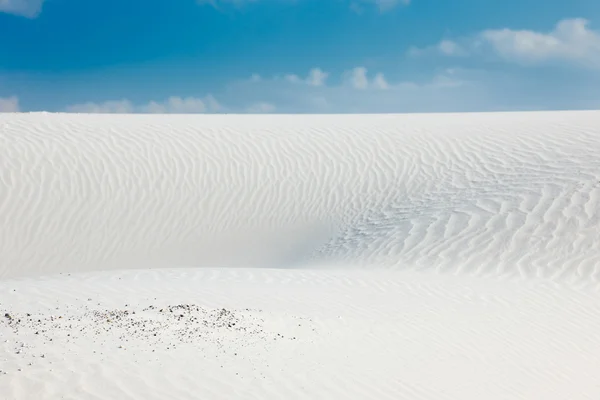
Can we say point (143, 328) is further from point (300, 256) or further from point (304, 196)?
point (304, 196)

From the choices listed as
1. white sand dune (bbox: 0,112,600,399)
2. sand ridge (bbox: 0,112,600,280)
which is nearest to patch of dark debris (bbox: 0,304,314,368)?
white sand dune (bbox: 0,112,600,399)

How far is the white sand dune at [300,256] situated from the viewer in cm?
607

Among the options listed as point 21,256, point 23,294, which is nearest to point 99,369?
point 23,294

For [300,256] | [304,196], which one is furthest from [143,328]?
[304,196]

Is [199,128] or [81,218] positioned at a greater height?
[199,128]

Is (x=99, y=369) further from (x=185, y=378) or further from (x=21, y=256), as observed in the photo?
(x=21, y=256)

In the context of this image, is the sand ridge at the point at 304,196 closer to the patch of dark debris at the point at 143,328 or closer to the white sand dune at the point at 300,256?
the white sand dune at the point at 300,256

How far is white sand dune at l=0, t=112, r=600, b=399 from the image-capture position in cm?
607

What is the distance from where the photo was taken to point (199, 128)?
20.4 meters

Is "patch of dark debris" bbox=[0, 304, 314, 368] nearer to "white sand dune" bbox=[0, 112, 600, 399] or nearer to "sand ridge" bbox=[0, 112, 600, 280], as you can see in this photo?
"white sand dune" bbox=[0, 112, 600, 399]

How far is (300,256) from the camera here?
14523 millimetres

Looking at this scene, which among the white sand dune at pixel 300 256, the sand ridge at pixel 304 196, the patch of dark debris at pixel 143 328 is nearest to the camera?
the white sand dune at pixel 300 256

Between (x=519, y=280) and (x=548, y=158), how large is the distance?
5863 millimetres

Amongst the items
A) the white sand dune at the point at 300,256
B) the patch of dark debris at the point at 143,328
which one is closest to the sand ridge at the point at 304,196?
the white sand dune at the point at 300,256
